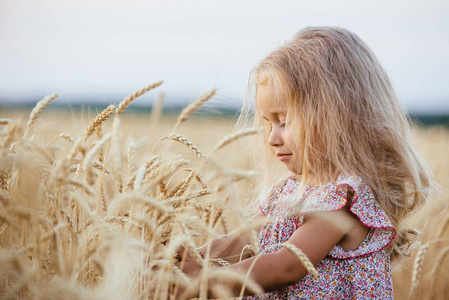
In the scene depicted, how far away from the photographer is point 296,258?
5.81 ft

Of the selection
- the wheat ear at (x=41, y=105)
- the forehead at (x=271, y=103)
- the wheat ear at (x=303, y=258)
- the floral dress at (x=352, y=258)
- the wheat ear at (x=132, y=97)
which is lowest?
the floral dress at (x=352, y=258)

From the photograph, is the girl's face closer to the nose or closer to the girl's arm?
the nose

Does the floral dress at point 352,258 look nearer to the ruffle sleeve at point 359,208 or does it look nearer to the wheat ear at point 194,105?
the ruffle sleeve at point 359,208

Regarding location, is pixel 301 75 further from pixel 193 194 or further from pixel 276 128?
pixel 193 194

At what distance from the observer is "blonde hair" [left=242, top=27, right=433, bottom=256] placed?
6.89 ft

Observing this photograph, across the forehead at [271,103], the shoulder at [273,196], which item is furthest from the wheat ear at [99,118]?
the shoulder at [273,196]

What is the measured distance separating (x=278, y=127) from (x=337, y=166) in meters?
0.32

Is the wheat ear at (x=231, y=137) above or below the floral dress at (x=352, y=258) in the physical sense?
above

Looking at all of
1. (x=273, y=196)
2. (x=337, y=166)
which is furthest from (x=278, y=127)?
(x=273, y=196)

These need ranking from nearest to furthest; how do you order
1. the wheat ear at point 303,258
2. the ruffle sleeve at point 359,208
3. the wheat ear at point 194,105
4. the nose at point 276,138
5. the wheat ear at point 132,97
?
the wheat ear at point 303,258, the wheat ear at point 194,105, the wheat ear at point 132,97, the ruffle sleeve at point 359,208, the nose at point 276,138

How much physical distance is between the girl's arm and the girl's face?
336mm

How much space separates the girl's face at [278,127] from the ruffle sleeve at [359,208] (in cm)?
21

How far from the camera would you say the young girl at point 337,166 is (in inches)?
76.8

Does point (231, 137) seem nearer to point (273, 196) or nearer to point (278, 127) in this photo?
point (278, 127)
